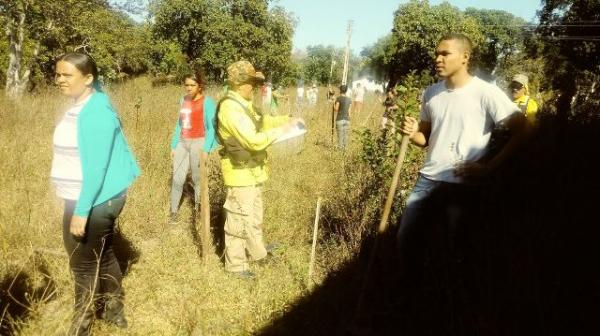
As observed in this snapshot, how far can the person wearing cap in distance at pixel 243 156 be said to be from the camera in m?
2.90

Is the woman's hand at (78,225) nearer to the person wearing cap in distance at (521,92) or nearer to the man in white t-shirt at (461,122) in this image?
the man in white t-shirt at (461,122)

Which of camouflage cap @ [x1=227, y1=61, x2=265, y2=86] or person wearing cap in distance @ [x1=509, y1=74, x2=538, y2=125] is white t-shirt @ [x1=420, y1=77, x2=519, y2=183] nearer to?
camouflage cap @ [x1=227, y1=61, x2=265, y2=86]

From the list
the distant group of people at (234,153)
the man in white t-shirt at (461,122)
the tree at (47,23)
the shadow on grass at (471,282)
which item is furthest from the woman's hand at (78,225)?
the tree at (47,23)

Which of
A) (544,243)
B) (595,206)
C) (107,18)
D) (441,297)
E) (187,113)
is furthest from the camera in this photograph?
(107,18)

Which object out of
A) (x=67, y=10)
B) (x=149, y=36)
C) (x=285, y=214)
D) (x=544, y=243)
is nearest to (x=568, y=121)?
(x=544, y=243)

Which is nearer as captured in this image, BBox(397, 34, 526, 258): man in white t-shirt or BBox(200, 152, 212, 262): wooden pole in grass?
BBox(397, 34, 526, 258): man in white t-shirt

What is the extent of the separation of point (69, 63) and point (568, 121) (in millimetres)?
8808

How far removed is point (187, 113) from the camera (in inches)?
177

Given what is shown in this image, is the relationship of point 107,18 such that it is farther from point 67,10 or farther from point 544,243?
point 544,243

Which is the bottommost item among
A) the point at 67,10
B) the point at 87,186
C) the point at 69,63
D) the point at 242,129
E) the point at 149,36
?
the point at 87,186

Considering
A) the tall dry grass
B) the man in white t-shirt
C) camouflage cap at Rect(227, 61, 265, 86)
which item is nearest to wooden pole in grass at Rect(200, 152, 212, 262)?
the tall dry grass

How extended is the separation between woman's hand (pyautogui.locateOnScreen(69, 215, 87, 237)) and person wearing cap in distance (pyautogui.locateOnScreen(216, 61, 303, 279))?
46.8 inches

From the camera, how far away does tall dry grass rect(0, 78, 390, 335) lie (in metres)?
2.74

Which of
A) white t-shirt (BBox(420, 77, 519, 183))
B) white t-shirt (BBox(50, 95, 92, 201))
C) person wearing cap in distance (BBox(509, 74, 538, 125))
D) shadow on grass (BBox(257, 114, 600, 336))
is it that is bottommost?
shadow on grass (BBox(257, 114, 600, 336))
